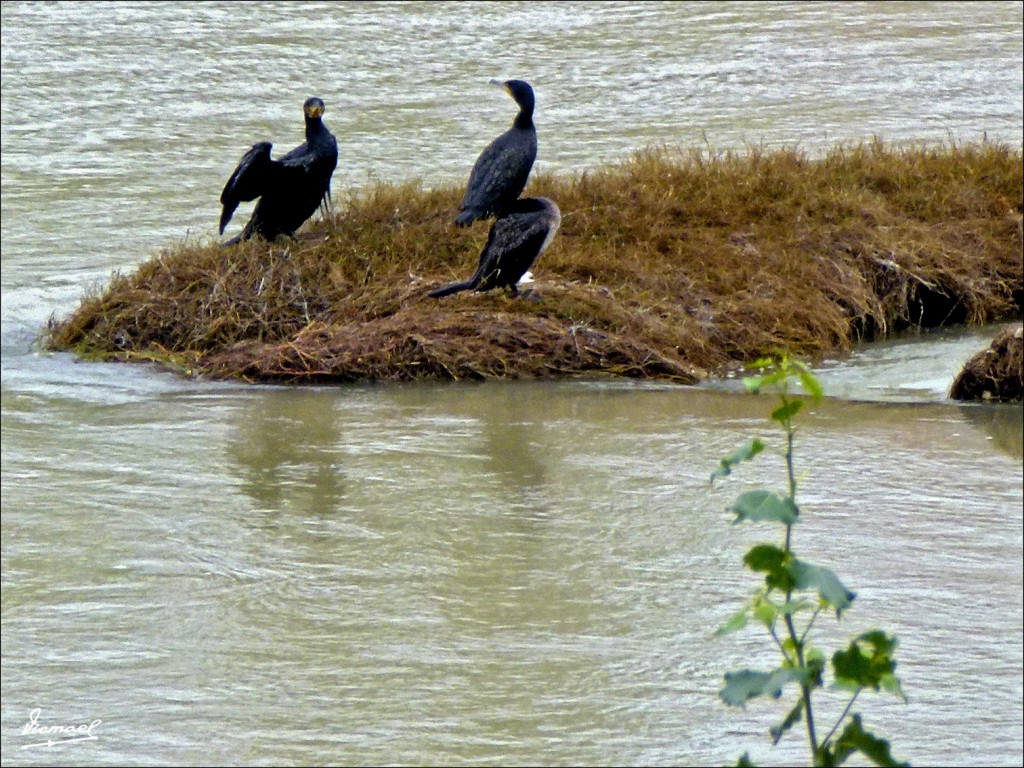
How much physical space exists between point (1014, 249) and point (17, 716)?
8253mm

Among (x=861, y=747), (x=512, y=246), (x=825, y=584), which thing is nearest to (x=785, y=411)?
(x=825, y=584)

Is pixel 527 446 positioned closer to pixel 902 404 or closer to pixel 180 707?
pixel 902 404

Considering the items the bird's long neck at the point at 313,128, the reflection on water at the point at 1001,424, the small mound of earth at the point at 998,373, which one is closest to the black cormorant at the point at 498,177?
the bird's long neck at the point at 313,128

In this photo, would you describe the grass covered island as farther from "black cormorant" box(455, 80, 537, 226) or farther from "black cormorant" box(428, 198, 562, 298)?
"black cormorant" box(455, 80, 537, 226)

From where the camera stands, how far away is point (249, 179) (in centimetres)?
984

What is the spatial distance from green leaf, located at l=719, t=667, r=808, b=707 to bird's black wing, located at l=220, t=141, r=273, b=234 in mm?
7592

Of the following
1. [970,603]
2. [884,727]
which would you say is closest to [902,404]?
[970,603]

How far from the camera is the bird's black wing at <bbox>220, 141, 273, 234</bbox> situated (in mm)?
9789

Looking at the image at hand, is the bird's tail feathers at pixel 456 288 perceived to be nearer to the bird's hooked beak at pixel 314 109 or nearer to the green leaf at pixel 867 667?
the bird's hooked beak at pixel 314 109

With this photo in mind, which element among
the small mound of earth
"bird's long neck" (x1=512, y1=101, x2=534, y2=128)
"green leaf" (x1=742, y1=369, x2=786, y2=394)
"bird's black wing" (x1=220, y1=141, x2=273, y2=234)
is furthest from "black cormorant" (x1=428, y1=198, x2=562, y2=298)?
"green leaf" (x1=742, y1=369, x2=786, y2=394)

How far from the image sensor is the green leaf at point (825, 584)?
2.46m

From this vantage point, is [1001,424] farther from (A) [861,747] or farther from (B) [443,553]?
(A) [861,747]

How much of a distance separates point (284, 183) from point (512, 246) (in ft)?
5.39

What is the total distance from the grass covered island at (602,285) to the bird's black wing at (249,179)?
283 millimetres
